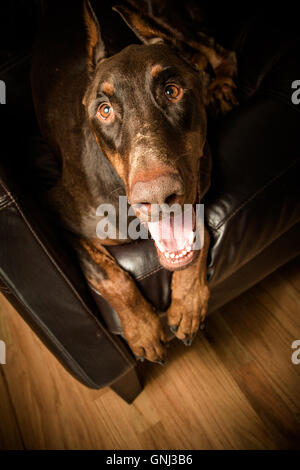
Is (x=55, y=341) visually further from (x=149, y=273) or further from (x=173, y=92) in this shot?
(x=173, y=92)

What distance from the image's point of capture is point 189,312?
1.81 meters

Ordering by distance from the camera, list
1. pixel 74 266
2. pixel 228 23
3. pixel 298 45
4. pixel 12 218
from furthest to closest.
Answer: pixel 228 23, pixel 298 45, pixel 74 266, pixel 12 218

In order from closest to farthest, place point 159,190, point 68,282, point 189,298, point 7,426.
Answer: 1. point 159,190
2. point 68,282
3. point 189,298
4. point 7,426

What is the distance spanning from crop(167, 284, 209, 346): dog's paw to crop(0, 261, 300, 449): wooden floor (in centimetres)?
56

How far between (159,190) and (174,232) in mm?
330

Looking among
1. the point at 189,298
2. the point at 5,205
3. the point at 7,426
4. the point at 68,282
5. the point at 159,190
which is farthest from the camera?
the point at 7,426

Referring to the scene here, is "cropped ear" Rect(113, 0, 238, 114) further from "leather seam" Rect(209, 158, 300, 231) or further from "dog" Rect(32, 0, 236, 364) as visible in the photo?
"leather seam" Rect(209, 158, 300, 231)

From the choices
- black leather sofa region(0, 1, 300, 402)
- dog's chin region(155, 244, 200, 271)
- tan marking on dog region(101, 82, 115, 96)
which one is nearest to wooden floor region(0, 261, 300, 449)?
black leather sofa region(0, 1, 300, 402)

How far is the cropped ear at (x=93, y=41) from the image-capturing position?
1.73 m

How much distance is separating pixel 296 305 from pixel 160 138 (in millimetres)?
1676

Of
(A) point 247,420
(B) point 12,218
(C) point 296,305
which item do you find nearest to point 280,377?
(A) point 247,420

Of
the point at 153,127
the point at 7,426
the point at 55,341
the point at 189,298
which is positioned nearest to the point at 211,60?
the point at 153,127

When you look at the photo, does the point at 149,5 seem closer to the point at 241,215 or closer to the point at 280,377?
the point at 241,215

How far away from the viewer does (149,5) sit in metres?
2.40
